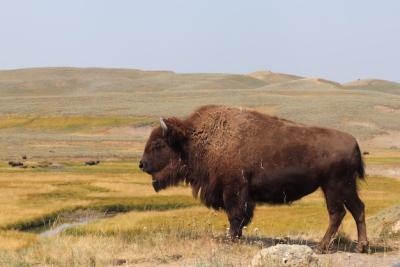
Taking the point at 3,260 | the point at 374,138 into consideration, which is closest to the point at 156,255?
the point at 3,260

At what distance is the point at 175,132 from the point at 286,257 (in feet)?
15.6

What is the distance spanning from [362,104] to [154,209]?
80189 millimetres

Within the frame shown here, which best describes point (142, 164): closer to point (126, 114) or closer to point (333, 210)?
point (333, 210)

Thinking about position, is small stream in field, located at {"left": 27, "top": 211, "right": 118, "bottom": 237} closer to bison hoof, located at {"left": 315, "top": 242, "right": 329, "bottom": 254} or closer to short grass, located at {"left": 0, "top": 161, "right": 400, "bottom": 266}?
short grass, located at {"left": 0, "top": 161, "right": 400, "bottom": 266}

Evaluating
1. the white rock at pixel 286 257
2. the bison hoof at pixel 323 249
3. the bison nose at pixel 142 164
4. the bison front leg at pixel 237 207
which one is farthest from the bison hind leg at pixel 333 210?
the bison nose at pixel 142 164

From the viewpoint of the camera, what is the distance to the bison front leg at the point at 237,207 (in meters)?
11.8

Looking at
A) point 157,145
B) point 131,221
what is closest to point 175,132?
point 157,145

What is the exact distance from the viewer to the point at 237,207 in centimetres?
1186

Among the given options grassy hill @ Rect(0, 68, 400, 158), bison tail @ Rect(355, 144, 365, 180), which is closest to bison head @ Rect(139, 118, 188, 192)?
bison tail @ Rect(355, 144, 365, 180)

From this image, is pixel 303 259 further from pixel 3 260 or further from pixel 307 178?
pixel 3 260

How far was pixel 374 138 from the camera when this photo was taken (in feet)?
269

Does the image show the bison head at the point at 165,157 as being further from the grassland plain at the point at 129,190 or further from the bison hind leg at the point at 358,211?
the bison hind leg at the point at 358,211

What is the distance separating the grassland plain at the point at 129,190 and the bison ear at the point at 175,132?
1.90m

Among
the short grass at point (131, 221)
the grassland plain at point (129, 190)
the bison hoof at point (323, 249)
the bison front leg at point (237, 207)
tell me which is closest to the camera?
the short grass at point (131, 221)
